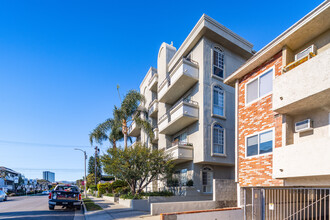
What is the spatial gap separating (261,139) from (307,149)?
10.3 ft

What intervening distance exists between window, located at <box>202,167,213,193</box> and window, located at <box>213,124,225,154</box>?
1923mm

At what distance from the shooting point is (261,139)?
10.9m

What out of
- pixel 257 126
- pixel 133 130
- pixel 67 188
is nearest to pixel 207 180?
pixel 257 126

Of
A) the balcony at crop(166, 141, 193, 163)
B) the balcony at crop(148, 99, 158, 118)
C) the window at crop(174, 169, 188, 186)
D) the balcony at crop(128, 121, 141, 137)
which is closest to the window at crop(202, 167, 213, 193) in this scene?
the window at crop(174, 169, 188, 186)

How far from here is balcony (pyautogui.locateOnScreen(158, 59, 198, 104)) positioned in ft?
61.9

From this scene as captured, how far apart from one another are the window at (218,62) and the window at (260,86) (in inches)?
293

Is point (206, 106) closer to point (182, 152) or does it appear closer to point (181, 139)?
point (182, 152)

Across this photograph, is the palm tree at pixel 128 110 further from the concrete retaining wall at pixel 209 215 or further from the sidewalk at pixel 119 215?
the concrete retaining wall at pixel 209 215

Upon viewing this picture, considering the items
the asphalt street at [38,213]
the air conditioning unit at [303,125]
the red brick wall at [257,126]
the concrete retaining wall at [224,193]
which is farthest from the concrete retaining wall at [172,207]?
the air conditioning unit at [303,125]

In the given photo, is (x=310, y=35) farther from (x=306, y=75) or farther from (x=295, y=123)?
(x=295, y=123)

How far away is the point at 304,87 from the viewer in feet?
27.0

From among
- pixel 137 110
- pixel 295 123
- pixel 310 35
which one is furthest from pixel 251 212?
pixel 137 110

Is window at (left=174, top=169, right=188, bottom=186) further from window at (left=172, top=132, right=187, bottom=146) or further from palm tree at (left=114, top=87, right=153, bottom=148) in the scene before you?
palm tree at (left=114, top=87, right=153, bottom=148)

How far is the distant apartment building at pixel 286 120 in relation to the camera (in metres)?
7.86
